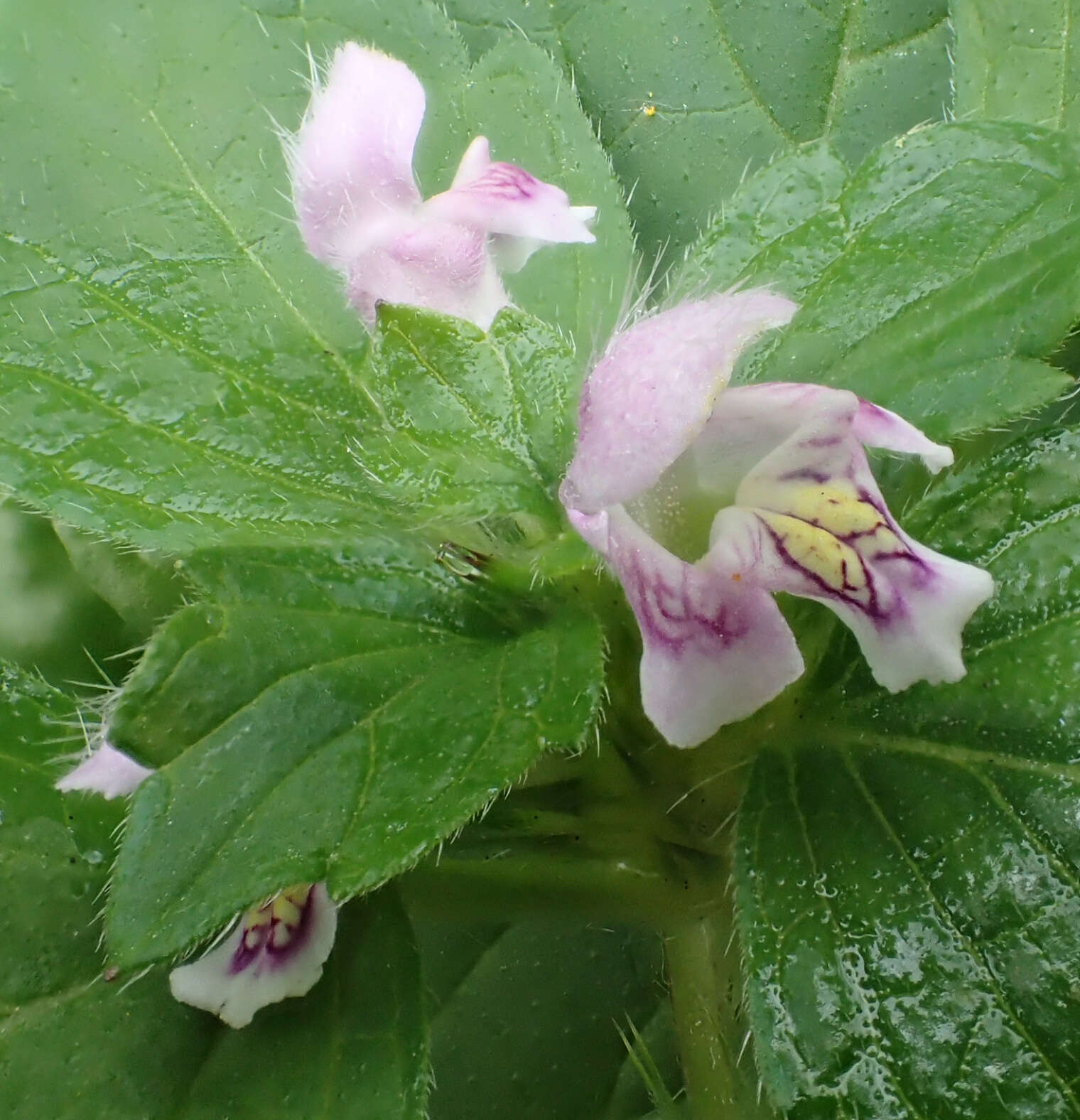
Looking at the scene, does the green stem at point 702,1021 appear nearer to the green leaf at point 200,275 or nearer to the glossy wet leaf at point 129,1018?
the glossy wet leaf at point 129,1018

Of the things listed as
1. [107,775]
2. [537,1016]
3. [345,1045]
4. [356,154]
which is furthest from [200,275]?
[537,1016]

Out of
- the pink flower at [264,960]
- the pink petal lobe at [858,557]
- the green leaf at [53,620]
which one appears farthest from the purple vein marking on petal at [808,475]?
the green leaf at [53,620]

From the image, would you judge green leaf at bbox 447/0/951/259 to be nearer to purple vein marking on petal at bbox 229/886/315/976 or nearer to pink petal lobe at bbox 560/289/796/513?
pink petal lobe at bbox 560/289/796/513

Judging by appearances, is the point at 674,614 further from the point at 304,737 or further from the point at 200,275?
the point at 200,275

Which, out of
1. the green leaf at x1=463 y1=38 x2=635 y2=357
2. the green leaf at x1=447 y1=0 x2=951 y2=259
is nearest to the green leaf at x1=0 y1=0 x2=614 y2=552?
the green leaf at x1=463 y1=38 x2=635 y2=357

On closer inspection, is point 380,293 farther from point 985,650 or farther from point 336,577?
point 985,650

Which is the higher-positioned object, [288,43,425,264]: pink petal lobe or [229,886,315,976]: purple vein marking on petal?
[288,43,425,264]: pink petal lobe
